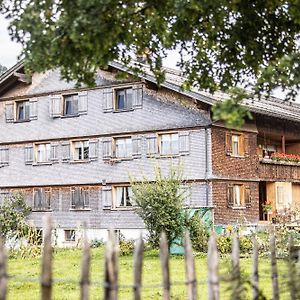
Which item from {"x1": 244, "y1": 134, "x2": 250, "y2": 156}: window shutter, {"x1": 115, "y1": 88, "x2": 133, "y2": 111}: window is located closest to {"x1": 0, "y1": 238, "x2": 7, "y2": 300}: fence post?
{"x1": 115, "y1": 88, "x2": 133, "y2": 111}: window

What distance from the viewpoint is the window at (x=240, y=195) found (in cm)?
3841

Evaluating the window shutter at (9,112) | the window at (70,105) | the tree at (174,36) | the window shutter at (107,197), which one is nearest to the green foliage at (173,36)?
the tree at (174,36)

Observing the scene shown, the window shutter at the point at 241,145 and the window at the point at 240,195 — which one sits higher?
the window shutter at the point at 241,145

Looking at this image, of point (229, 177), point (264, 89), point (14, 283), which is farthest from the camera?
point (229, 177)

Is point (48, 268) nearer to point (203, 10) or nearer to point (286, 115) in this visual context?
point (203, 10)

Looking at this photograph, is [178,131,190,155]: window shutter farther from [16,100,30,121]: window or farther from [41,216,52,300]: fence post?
[41,216,52,300]: fence post

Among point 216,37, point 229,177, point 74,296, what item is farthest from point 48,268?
point 229,177

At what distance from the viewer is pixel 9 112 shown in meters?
43.7

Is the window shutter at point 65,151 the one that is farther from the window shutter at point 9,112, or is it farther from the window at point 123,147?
the window shutter at point 9,112

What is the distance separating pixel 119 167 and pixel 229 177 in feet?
19.5

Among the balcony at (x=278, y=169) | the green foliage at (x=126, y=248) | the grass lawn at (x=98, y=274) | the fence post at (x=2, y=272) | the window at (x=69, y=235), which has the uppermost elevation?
the balcony at (x=278, y=169)

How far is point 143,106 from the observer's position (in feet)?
127

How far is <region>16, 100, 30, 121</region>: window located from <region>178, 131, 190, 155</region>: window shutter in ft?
34.0

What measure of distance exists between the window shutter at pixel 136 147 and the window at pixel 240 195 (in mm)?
5090
